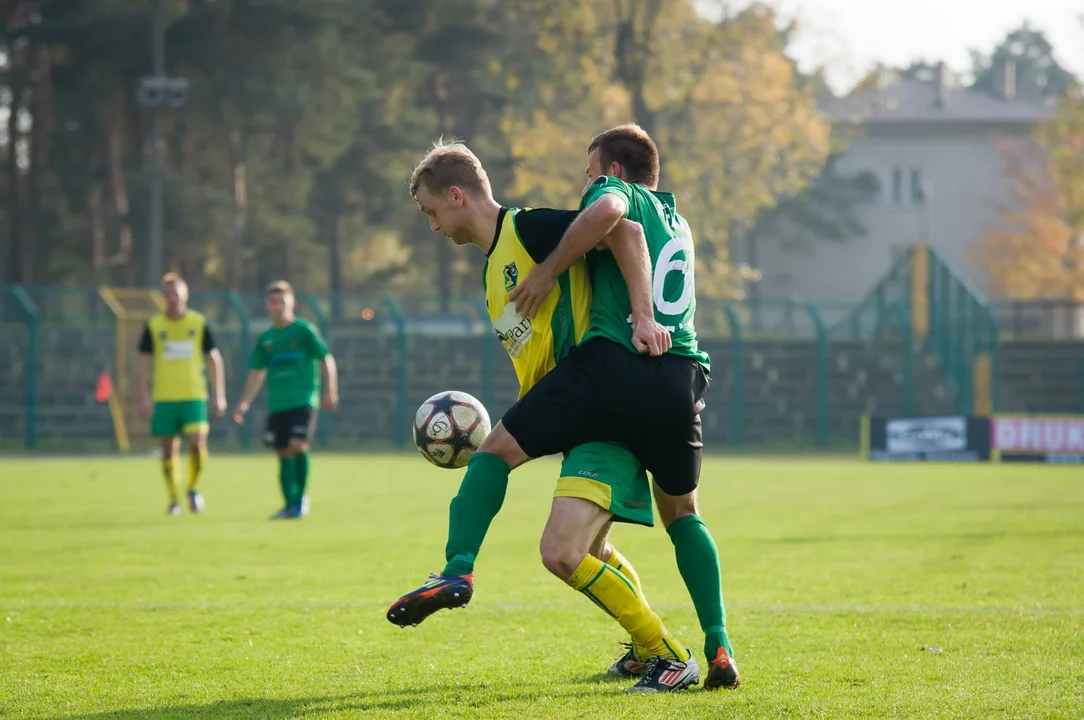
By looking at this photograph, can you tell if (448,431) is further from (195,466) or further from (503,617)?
(195,466)

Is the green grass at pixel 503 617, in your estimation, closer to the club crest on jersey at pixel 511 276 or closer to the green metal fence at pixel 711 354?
the club crest on jersey at pixel 511 276

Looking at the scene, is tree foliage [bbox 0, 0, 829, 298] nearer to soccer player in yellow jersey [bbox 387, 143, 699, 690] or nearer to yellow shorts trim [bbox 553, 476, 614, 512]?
soccer player in yellow jersey [bbox 387, 143, 699, 690]

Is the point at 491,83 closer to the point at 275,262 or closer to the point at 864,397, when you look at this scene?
the point at 275,262

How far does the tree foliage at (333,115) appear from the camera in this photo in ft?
116

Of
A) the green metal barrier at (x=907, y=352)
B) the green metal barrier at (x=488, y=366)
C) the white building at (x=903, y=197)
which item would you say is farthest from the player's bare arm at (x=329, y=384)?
the white building at (x=903, y=197)

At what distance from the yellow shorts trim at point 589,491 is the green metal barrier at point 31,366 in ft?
72.9

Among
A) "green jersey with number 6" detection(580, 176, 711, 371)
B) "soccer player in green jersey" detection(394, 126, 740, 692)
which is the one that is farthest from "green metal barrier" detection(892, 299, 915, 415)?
"green jersey with number 6" detection(580, 176, 711, 371)

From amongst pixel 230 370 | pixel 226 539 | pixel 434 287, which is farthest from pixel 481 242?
pixel 434 287

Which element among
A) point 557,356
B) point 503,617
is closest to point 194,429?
point 503,617

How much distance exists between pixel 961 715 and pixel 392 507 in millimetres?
10126

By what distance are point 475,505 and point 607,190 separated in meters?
1.18

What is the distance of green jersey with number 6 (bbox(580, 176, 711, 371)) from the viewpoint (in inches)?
198

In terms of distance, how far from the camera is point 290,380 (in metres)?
12.9

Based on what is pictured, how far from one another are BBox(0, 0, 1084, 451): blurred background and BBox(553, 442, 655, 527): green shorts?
20974mm
